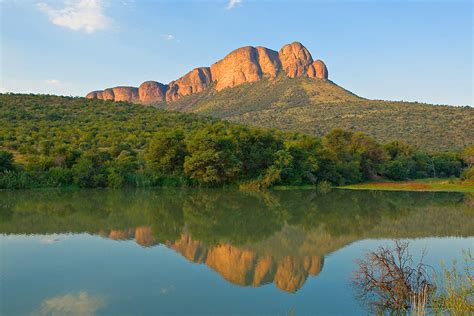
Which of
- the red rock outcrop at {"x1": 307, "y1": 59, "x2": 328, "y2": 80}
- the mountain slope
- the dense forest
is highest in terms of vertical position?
the red rock outcrop at {"x1": 307, "y1": 59, "x2": 328, "y2": 80}

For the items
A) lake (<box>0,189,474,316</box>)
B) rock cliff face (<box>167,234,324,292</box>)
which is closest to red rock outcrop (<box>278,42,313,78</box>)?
lake (<box>0,189,474,316</box>)

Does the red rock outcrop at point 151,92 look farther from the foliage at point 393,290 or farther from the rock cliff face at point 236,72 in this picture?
the foliage at point 393,290

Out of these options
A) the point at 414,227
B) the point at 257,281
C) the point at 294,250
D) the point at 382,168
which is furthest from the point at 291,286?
the point at 382,168

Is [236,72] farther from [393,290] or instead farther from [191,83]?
[393,290]

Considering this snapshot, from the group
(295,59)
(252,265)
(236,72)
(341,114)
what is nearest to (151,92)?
(236,72)

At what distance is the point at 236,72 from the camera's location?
450 ft

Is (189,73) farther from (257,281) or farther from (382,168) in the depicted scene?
(257,281)

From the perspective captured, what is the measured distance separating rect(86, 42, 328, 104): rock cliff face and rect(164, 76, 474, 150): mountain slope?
21.7 meters

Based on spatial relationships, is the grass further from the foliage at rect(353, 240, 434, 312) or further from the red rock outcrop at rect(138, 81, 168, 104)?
the red rock outcrop at rect(138, 81, 168, 104)

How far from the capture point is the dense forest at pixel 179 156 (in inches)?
1334

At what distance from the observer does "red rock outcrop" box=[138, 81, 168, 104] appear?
538ft

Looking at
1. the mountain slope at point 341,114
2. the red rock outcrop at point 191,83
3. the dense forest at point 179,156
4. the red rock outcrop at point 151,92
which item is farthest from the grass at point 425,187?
the red rock outcrop at point 151,92

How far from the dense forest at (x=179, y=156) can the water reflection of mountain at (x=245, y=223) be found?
16.7ft

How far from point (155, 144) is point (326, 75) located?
96.8 metres
